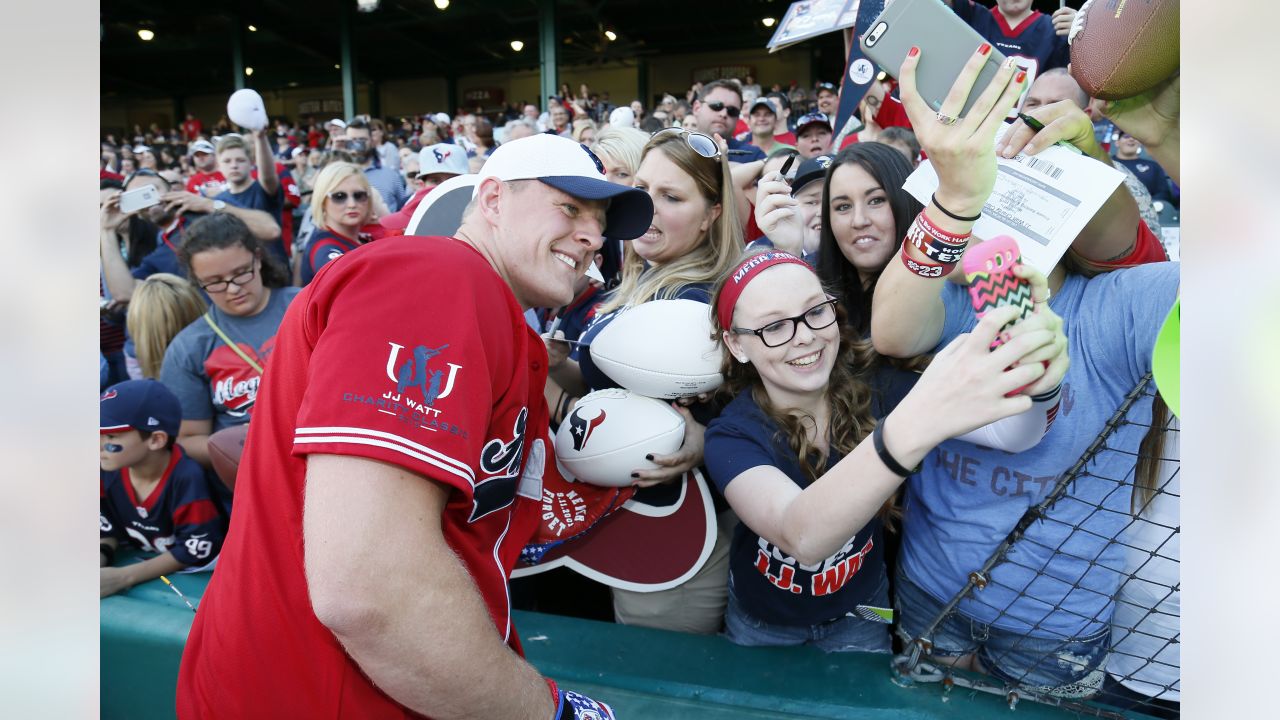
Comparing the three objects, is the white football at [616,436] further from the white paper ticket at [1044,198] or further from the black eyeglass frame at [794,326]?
the white paper ticket at [1044,198]

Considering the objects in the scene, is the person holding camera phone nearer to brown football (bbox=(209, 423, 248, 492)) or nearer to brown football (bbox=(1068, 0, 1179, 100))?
brown football (bbox=(1068, 0, 1179, 100))

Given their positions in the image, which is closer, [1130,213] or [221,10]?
[1130,213]

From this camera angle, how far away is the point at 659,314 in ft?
7.48

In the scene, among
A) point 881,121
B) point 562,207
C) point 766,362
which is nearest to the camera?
point 562,207

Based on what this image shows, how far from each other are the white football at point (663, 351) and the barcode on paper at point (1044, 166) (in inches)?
36.0

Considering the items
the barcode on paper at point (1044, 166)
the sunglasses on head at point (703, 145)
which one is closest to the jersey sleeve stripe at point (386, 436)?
the barcode on paper at point (1044, 166)

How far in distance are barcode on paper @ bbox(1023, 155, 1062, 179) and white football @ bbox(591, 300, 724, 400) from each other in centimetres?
92

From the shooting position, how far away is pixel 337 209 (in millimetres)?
4980

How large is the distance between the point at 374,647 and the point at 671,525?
4.57 feet

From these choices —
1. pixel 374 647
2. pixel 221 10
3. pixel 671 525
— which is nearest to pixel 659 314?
pixel 671 525

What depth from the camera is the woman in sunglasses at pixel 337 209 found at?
4938 mm

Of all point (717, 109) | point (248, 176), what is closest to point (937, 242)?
point (717, 109)
